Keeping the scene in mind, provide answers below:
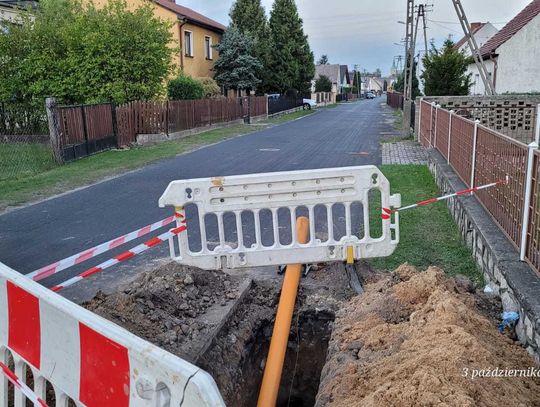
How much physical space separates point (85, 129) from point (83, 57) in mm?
4229

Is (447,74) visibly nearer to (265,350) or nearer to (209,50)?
(209,50)

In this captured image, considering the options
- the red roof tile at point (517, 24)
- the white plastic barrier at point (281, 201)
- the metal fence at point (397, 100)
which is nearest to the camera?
the white plastic barrier at point (281, 201)

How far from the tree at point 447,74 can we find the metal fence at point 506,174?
1472 cm

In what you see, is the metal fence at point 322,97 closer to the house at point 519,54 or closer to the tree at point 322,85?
the tree at point 322,85

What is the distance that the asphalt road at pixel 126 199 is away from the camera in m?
7.52

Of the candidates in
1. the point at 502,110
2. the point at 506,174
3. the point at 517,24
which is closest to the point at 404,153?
the point at 502,110

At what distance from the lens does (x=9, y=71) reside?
2067cm

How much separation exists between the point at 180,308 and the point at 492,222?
3.48 meters

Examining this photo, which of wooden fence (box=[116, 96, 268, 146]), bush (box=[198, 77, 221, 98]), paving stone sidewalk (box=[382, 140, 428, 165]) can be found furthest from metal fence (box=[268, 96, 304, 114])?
paving stone sidewalk (box=[382, 140, 428, 165])

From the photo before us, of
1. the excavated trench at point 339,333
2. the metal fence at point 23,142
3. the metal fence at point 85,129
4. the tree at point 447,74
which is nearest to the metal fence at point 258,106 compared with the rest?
the tree at point 447,74

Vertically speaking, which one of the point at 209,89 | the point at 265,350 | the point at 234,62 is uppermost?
the point at 234,62

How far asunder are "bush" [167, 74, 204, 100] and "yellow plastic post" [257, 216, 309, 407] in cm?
2168

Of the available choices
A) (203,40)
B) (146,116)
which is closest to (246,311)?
(146,116)

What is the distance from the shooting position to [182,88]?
86.6 feet
